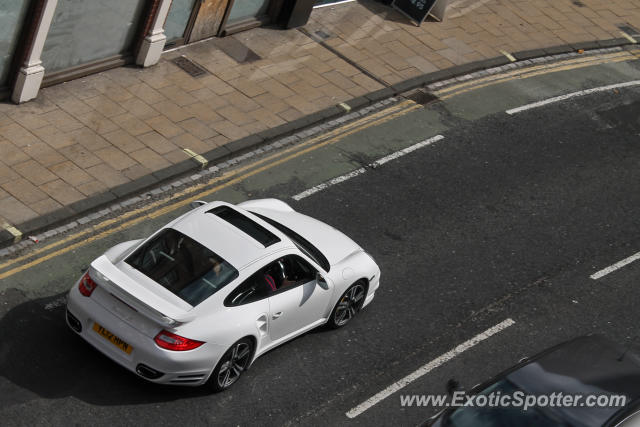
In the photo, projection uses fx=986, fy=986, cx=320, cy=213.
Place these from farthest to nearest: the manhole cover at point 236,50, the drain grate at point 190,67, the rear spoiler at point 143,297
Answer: the manhole cover at point 236,50 → the drain grate at point 190,67 → the rear spoiler at point 143,297

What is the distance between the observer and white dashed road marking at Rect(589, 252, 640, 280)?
1349 cm

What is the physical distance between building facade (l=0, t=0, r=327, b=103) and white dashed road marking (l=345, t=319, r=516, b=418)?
7.47m

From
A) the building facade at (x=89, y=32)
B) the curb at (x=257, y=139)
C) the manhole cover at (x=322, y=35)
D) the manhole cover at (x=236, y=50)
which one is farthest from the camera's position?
the manhole cover at (x=322, y=35)

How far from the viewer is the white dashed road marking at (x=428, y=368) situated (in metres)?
10.6

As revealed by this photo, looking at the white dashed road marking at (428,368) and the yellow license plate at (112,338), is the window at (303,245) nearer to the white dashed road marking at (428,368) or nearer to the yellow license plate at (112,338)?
the white dashed road marking at (428,368)

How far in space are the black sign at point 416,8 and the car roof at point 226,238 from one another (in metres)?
10.3

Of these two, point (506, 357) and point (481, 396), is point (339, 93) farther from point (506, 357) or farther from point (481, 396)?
point (481, 396)

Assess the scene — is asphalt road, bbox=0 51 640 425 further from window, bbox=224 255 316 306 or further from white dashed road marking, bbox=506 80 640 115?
window, bbox=224 255 316 306

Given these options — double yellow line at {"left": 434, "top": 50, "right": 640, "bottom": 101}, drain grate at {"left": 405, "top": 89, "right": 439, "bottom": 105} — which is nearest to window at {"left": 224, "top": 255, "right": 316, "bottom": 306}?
drain grate at {"left": 405, "top": 89, "right": 439, "bottom": 105}

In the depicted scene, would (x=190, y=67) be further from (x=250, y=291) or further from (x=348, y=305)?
(x=250, y=291)

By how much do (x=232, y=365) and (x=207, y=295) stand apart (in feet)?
2.73

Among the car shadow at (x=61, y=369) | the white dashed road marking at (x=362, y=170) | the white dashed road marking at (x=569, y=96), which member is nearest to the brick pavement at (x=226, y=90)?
the white dashed road marking at (x=362, y=170)

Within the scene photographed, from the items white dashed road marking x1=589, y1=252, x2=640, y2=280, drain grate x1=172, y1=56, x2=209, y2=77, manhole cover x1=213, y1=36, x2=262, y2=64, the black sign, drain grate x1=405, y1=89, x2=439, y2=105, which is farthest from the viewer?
the black sign

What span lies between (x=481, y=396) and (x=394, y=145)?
7476 mm
